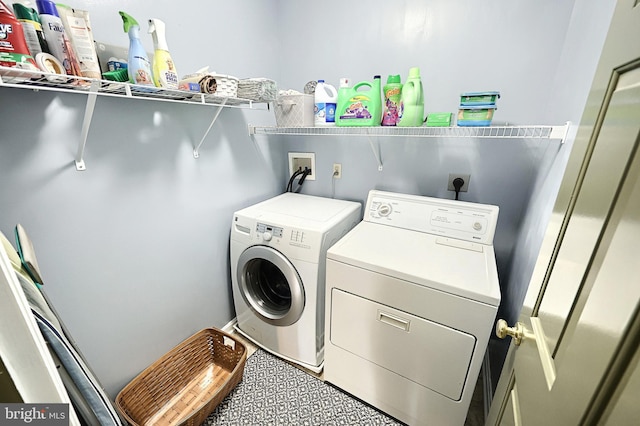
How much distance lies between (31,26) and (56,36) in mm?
53

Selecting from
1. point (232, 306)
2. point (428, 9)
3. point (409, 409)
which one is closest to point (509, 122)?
point (428, 9)

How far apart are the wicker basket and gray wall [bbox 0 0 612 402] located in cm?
10

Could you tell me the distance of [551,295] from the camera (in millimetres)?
574

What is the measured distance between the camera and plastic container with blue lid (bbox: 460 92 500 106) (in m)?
1.09

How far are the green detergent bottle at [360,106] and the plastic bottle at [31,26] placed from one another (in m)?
1.14

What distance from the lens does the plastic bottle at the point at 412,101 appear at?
4.02 ft

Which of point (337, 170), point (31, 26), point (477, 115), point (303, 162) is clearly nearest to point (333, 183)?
point (337, 170)

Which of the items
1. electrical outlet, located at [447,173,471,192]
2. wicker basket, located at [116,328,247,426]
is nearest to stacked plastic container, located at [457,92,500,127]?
electrical outlet, located at [447,173,471,192]

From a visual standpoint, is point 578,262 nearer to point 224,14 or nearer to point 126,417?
point 126,417

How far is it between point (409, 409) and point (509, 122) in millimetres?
1548

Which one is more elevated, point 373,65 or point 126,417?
point 373,65

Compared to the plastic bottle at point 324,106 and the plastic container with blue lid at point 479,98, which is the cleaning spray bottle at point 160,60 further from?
the plastic container with blue lid at point 479,98

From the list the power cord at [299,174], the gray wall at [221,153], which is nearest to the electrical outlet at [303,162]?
the power cord at [299,174]

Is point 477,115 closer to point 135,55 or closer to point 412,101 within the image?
point 412,101
